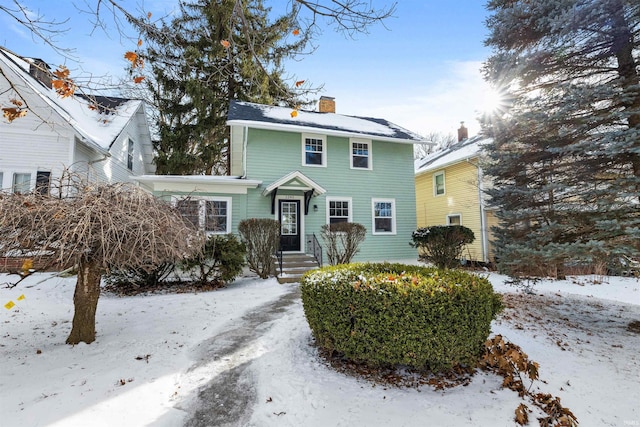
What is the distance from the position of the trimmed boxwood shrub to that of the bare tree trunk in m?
3.32

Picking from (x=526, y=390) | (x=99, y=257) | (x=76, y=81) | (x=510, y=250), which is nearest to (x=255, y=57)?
(x=76, y=81)

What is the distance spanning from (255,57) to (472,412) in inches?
183

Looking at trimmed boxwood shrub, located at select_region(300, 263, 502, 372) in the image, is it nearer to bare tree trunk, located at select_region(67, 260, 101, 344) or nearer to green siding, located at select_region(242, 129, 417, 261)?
bare tree trunk, located at select_region(67, 260, 101, 344)

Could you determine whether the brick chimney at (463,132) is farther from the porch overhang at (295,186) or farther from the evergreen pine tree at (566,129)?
the evergreen pine tree at (566,129)

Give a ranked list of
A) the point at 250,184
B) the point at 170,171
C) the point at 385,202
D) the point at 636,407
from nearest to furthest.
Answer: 1. the point at 636,407
2. the point at 250,184
3. the point at 385,202
4. the point at 170,171

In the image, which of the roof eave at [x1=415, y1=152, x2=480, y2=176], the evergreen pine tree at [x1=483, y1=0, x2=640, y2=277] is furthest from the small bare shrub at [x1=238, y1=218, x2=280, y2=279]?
the roof eave at [x1=415, y1=152, x2=480, y2=176]

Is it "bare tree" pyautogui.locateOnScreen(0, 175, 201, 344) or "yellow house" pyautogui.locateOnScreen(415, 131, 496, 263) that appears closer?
"bare tree" pyautogui.locateOnScreen(0, 175, 201, 344)

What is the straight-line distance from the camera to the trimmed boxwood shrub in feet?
11.0

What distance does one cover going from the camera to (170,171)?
52.5ft

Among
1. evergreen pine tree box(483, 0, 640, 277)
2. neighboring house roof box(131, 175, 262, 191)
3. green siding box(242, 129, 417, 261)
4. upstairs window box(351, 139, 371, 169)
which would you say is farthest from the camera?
upstairs window box(351, 139, 371, 169)

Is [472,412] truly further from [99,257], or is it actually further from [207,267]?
[207,267]

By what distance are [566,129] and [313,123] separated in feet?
30.7

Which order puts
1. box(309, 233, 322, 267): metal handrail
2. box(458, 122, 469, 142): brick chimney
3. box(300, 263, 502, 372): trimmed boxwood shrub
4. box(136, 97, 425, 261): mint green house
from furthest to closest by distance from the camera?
box(458, 122, 469, 142): brick chimney
box(136, 97, 425, 261): mint green house
box(309, 233, 322, 267): metal handrail
box(300, 263, 502, 372): trimmed boxwood shrub

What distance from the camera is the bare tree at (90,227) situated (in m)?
3.45
